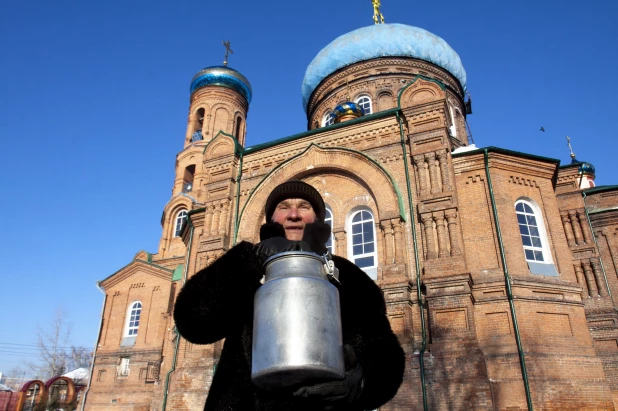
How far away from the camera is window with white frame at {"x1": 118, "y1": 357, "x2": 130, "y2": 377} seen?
20047mm

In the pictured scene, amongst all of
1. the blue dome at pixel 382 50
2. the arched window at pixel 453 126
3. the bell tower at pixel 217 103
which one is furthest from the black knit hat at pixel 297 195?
the bell tower at pixel 217 103

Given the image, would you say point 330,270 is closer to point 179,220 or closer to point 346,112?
point 346,112

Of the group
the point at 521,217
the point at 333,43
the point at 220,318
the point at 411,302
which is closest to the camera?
the point at 220,318

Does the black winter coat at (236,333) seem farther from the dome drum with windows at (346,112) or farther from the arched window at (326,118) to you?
the arched window at (326,118)

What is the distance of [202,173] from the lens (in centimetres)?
2514

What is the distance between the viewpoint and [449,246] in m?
10.2

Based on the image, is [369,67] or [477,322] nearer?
[477,322]

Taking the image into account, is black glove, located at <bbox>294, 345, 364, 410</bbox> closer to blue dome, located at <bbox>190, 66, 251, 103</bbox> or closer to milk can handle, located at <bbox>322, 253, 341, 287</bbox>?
milk can handle, located at <bbox>322, 253, 341, 287</bbox>

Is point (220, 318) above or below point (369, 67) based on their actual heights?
below

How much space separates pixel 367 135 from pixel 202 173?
14573mm

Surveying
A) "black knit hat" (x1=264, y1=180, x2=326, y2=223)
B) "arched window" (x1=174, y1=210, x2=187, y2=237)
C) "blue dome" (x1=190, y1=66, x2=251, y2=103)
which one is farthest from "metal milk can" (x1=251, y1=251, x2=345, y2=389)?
"blue dome" (x1=190, y1=66, x2=251, y2=103)

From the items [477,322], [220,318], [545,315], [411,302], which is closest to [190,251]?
[411,302]

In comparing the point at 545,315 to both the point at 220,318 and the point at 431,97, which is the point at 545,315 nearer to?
the point at 431,97

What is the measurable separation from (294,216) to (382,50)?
18.4 metres
